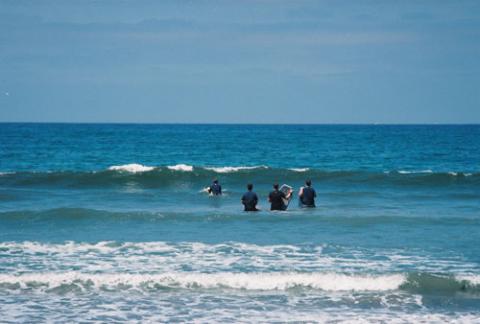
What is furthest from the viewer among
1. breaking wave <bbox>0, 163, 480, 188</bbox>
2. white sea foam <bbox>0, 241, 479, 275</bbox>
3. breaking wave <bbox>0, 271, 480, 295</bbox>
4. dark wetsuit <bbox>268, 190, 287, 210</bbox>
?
breaking wave <bbox>0, 163, 480, 188</bbox>

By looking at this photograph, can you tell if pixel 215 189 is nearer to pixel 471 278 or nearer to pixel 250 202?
pixel 250 202

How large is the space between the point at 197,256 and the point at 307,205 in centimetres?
819

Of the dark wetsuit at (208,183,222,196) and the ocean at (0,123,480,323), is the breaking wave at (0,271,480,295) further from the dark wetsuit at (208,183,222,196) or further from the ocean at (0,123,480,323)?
the dark wetsuit at (208,183,222,196)

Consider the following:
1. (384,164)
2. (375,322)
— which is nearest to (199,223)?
(375,322)

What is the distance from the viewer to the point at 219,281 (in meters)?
13.7

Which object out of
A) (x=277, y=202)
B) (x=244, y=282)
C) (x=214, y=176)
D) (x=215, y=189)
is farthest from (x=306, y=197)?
(x=214, y=176)

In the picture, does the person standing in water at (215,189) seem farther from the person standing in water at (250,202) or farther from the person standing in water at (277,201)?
the person standing in water at (277,201)

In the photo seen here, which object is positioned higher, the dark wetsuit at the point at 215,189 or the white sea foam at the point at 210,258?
the dark wetsuit at the point at 215,189

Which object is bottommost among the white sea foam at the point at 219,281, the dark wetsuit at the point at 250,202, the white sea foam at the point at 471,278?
the white sea foam at the point at 219,281

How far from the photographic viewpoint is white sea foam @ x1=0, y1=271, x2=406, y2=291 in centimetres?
1341

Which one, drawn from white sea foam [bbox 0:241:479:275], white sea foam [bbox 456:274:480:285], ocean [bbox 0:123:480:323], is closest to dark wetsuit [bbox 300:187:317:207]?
ocean [bbox 0:123:480:323]

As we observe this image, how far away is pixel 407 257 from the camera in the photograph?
620 inches

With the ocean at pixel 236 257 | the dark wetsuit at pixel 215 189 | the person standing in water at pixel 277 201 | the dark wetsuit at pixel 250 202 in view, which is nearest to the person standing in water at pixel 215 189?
the dark wetsuit at pixel 215 189

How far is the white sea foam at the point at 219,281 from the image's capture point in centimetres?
1341
